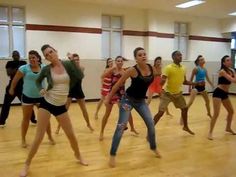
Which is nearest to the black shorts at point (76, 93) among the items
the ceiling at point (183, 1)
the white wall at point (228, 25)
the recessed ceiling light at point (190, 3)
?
the ceiling at point (183, 1)

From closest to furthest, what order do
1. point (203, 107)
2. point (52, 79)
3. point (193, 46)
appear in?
1. point (52, 79)
2. point (203, 107)
3. point (193, 46)

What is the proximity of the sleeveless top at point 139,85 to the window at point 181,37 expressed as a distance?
9487 mm

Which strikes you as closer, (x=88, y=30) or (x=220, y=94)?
(x=220, y=94)

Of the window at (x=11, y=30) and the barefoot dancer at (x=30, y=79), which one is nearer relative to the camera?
the barefoot dancer at (x=30, y=79)

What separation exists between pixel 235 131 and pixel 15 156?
13.2 feet

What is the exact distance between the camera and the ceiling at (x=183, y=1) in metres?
10.2

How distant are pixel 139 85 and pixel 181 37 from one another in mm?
9884

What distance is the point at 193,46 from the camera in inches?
513

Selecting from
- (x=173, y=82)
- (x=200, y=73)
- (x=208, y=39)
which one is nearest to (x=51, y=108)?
(x=173, y=82)

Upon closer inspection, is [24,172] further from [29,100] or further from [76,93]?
[76,93]

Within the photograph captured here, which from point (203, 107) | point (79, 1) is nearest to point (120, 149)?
point (203, 107)

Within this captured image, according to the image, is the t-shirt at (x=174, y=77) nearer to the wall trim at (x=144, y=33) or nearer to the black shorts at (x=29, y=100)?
the black shorts at (x=29, y=100)

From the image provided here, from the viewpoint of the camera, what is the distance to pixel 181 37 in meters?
13.0

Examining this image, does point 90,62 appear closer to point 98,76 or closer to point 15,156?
point 98,76
